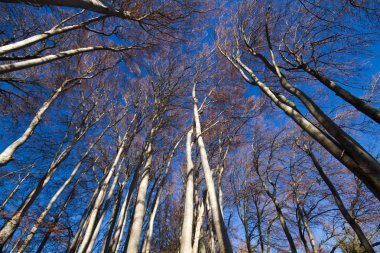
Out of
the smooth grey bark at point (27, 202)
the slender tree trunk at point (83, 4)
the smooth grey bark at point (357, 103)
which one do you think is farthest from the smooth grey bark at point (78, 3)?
the smooth grey bark at point (357, 103)

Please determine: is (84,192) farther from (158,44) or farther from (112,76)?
(158,44)

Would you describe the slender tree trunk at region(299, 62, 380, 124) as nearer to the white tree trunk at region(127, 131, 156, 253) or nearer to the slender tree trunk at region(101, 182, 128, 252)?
the white tree trunk at region(127, 131, 156, 253)

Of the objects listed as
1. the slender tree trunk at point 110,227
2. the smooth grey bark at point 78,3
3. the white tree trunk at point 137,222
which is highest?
the smooth grey bark at point 78,3

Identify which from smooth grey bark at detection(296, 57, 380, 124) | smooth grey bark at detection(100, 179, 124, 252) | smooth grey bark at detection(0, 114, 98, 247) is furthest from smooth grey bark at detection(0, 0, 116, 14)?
smooth grey bark at detection(100, 179, 124, 252)

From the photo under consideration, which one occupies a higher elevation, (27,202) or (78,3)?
(78,3)

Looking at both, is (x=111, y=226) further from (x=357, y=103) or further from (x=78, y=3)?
(x=357, y=103)

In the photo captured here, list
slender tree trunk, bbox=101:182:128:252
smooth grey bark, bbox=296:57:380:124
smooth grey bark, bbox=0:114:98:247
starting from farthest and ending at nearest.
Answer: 1. slender tree trunk, bbox=101:182:128:252
2. smooth grey bark, bbox=0:114:98:247
3. smooth grey bark, bbox=296:57:380:124

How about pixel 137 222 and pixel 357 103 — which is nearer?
pixel 357 103

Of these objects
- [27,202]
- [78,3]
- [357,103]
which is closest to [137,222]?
[78,3]

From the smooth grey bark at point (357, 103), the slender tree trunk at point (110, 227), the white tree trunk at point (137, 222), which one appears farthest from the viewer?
the slender tree trunk at point (110, 227)

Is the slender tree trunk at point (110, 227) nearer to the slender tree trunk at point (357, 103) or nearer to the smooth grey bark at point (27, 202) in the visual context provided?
the smooth grey bark at point (27, 202)

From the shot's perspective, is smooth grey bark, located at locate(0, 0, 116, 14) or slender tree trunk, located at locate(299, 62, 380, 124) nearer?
slender tree trunk, located at locate(299, 62, 380, 124)

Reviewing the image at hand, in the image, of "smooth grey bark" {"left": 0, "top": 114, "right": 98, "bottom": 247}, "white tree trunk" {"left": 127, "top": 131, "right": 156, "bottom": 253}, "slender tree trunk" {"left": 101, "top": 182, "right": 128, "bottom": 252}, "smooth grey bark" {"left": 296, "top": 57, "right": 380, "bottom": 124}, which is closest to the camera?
"smooth grey bark" {"left": 296, "top": 57, "right": 380, "bottom": 124}

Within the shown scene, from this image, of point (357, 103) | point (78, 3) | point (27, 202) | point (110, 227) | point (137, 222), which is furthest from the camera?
point (110, 227)
